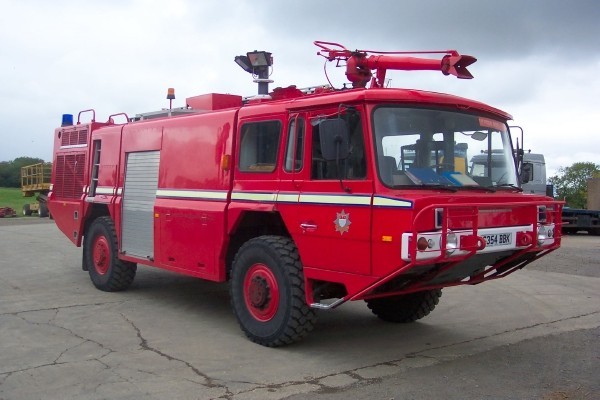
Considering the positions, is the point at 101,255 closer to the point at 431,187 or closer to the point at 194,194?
the point at 194,194

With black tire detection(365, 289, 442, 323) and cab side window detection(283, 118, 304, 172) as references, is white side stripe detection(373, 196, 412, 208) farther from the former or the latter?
black tire detection(365, 289, 442, 323)

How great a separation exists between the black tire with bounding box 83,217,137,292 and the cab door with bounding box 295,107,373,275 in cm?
431

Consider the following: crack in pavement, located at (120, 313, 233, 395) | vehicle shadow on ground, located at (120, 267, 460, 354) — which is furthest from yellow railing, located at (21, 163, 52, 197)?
crack in pavement, located at (120, 313, 233, 395)

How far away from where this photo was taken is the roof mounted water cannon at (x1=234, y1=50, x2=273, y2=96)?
29.2 ft

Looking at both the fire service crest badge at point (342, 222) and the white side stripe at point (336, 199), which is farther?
the fire service crest badge at point (342, 222)

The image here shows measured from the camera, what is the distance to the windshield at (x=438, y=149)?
582cm

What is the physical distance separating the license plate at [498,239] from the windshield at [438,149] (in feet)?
1.89

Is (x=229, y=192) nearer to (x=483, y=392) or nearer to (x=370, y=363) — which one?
(x=370, y=363)

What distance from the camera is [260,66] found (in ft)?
29.3

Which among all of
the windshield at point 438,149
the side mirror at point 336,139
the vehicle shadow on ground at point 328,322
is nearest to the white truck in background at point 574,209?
the vehicle shadow on ground at point 328,322

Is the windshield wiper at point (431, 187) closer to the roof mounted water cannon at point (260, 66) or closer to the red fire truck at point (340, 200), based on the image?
the red fire truck at point (340, 200)

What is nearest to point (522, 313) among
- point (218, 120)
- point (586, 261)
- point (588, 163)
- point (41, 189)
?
point (218, 120)

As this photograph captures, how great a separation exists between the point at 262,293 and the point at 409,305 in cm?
219

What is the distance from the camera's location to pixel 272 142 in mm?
6855
